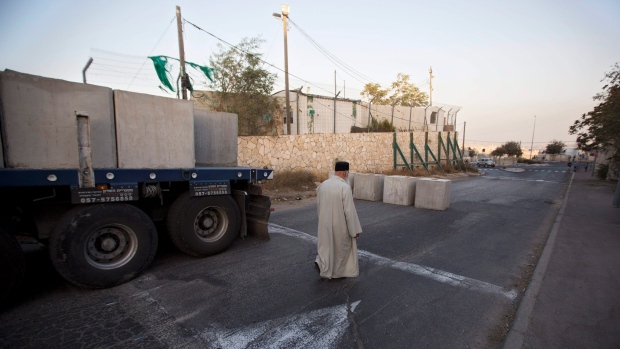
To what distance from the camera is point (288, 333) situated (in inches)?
114

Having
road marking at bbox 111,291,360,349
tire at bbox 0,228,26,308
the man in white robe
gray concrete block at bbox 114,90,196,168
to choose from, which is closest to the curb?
road marking at bbox 111,291,360,349

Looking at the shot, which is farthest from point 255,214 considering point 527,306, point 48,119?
point 527,306

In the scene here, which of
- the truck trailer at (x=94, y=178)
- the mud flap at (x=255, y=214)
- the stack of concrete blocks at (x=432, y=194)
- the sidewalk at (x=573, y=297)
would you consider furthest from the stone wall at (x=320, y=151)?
the sidewalk at (x=573, y=297)

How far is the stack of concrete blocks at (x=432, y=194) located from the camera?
916 centimetres

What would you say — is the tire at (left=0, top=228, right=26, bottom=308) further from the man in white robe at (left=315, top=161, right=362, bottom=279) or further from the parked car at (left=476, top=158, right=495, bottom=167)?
the parked car at (left=476, top=158, right=495, bottom=167)

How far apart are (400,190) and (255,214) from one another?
5.83 m

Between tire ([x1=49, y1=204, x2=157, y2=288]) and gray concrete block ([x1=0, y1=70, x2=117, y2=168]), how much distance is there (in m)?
0.67

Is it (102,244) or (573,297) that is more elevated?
(102,244)

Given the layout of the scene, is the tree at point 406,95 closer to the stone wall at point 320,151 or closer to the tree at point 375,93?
the tree at point 375,93

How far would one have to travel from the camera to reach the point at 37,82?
3.39 meters

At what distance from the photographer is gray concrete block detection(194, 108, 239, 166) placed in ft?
17.6

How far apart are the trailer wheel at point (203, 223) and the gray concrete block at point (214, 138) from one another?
942mm

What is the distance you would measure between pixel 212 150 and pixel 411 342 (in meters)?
4.46

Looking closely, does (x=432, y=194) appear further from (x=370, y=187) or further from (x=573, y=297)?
(x=573, y=297)
